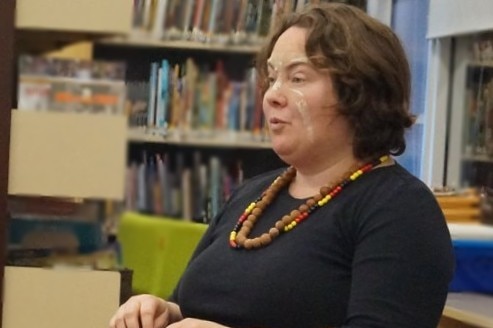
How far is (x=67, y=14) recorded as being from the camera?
1.92 meters

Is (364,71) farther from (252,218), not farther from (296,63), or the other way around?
(252,218)

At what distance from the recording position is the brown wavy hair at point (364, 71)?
1.12m

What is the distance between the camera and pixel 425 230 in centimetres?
104

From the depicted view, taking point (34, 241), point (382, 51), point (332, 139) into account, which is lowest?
point (34, 241)

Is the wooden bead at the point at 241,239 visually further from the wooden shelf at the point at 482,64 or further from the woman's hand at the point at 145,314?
the wooden shelf at the point at 482,64

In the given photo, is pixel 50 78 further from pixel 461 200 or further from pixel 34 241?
pixel 461 200

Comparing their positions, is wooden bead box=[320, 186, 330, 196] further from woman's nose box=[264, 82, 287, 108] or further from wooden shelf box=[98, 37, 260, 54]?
wooden shelf box=[98, 37, 260, 54]

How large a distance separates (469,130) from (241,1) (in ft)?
2.96

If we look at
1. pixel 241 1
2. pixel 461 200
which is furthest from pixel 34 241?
pixel 461 200

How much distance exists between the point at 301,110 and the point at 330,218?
0.50 ft

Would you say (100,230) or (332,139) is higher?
(332,139)

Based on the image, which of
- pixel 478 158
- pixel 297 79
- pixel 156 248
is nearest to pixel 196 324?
pixel 297 79

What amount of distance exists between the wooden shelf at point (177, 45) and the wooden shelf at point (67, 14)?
11 centimetres

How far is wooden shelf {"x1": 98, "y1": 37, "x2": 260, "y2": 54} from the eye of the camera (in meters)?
1.65
